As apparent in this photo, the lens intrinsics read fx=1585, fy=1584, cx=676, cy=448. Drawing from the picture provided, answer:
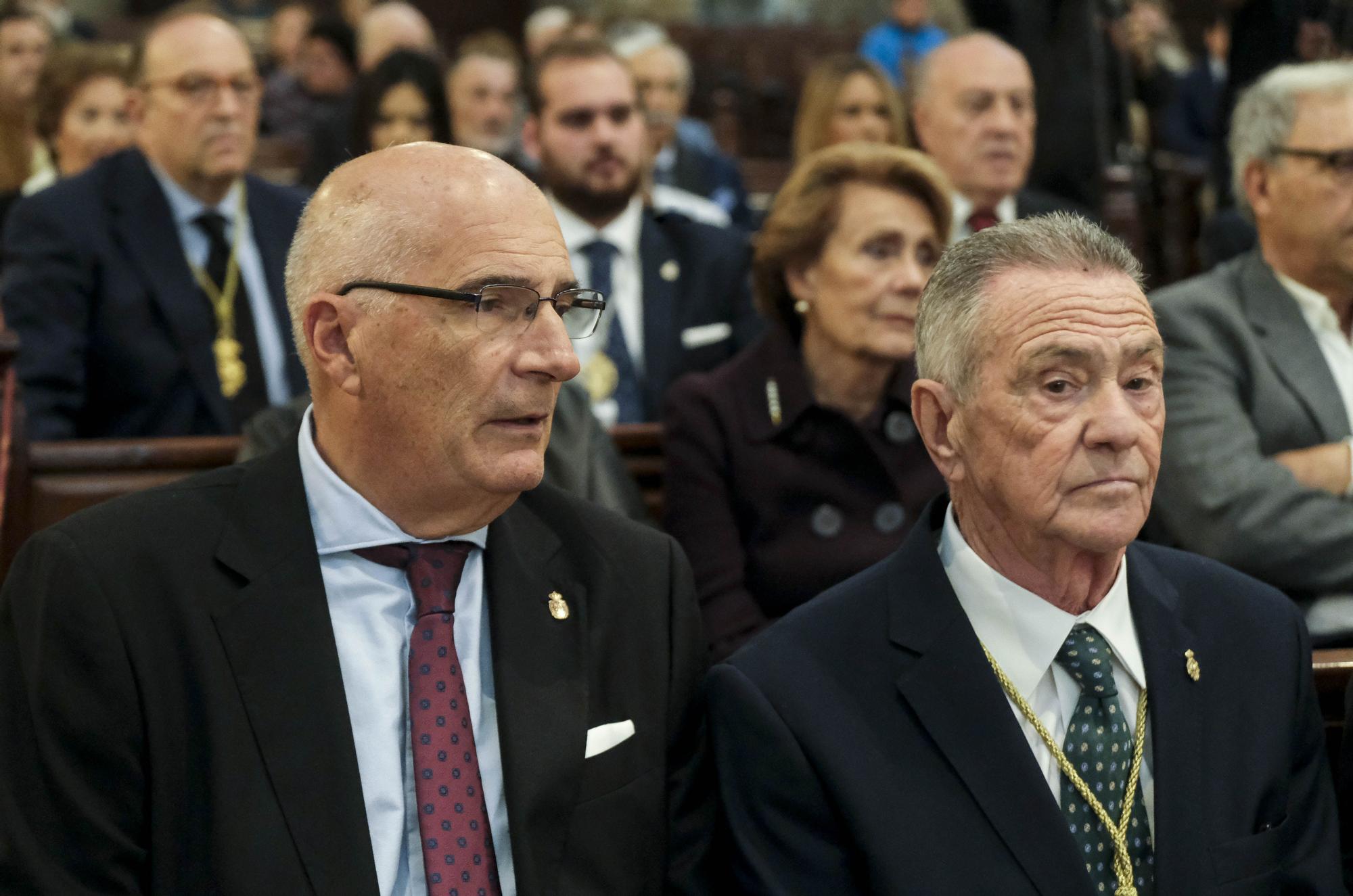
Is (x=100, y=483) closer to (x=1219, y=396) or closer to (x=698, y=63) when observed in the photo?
(x=1219, y=396)

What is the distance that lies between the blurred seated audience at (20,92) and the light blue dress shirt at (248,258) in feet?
5.07

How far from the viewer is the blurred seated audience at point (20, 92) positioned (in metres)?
5.71

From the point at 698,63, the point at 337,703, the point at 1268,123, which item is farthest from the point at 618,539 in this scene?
the point at 698,63

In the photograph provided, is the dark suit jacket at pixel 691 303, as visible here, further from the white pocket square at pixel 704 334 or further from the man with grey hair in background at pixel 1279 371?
the man with grey hair in background at pixel 1279 371

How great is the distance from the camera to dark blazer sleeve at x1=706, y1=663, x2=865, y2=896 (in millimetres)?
1845

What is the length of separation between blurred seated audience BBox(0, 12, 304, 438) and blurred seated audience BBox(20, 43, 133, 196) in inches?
46.0

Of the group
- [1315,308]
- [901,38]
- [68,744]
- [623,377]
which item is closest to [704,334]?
[623,377]

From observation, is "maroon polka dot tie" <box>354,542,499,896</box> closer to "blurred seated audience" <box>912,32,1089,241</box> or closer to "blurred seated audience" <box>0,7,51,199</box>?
"blurred seated audience" <box>912,32,1089,241</box>

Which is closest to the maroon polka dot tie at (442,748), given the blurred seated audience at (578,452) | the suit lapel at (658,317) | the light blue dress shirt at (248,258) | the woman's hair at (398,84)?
the blurred seated audience at (578,452)

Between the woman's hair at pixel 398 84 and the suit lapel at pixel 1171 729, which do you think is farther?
the woman's hair at pixel 398 84

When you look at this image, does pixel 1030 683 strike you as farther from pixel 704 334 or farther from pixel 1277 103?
pixel 704 334

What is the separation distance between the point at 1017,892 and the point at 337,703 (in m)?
0.81

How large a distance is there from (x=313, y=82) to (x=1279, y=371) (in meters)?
6.68

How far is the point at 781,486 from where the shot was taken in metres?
3.08
